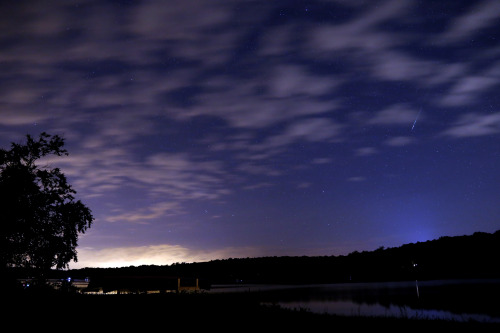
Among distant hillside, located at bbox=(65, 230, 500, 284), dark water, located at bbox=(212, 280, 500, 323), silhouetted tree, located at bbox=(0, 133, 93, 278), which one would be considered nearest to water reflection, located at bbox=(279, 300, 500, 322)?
dark water, located at bbox=(212, 280, 500, 323)

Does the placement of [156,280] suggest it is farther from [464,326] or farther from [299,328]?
[464,326]

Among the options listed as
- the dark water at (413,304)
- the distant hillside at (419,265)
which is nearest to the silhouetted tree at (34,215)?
the dark water at (413,304)

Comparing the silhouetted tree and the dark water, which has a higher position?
the silhouetted tree

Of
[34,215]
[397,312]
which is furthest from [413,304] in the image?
[34,215]

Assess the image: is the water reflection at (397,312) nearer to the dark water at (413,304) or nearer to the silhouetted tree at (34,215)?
the dark water at (413,304)

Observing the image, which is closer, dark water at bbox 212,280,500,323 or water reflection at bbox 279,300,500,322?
water reflection at bbox 279,300,500,322

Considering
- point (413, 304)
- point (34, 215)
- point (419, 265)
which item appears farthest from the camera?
point (419, 265)

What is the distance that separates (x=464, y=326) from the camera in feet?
62.6

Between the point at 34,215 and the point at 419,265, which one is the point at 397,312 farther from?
the point at 419,265

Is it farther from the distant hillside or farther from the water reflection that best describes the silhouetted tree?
the distant hillside

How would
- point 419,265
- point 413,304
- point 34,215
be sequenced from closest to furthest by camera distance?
point 34,215, point 413,304, point 419,265

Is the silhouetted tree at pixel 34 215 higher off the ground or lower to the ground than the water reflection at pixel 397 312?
higher

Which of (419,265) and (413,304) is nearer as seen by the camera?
(413,304)

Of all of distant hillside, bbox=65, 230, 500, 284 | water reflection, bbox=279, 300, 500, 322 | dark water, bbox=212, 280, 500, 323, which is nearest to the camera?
water reflection, bbox=279, 300, 500, 322
